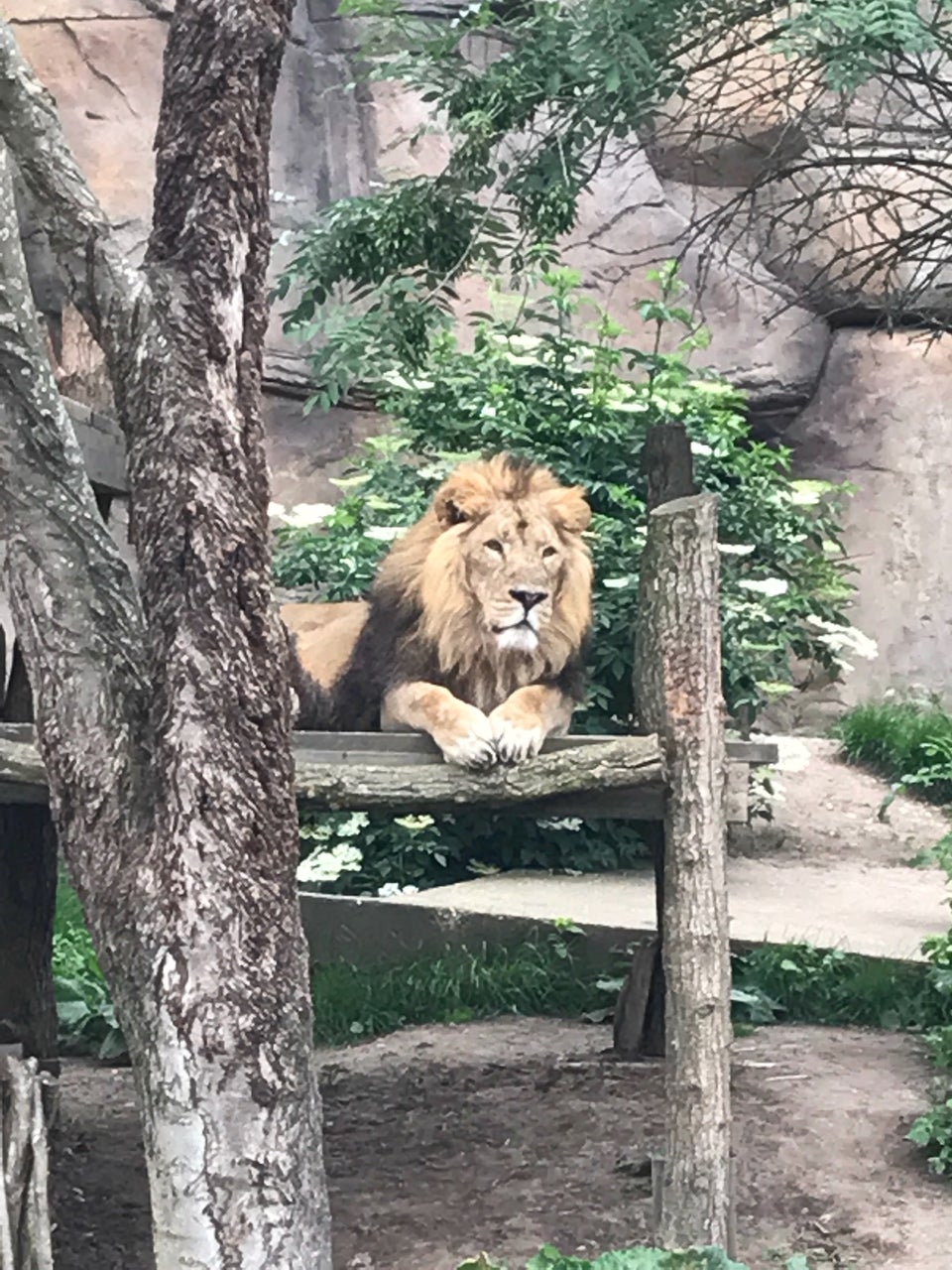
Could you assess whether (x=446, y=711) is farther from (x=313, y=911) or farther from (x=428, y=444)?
(x=428, y=444)

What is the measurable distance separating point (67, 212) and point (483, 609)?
6.52 ft

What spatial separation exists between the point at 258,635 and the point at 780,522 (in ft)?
21.1

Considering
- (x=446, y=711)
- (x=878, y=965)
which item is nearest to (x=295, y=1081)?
(x=446, y=711)

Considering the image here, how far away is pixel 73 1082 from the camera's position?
6426mm

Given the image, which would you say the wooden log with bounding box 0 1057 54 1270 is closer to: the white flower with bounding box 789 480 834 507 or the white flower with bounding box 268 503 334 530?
the white flower with bounding box 268 503 334 530

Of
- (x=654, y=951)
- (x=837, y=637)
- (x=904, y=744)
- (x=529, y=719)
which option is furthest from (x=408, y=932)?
(x=904, y=744)

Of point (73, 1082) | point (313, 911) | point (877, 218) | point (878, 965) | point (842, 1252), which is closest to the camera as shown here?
point (842, 1252)

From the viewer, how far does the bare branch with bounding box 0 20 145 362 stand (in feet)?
12.2

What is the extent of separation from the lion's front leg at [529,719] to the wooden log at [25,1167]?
154 centimetres

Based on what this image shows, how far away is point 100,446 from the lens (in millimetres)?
5078

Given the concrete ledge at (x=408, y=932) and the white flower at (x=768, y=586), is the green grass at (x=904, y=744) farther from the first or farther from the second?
the concrete ledge at (x=408, y=932)

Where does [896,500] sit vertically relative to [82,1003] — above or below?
above

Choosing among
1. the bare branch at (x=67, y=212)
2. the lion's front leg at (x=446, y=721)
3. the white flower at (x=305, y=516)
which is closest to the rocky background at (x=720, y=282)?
the white flower at (x=305, y=516)

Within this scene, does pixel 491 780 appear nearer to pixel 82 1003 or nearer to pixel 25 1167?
pixel 25 1167
